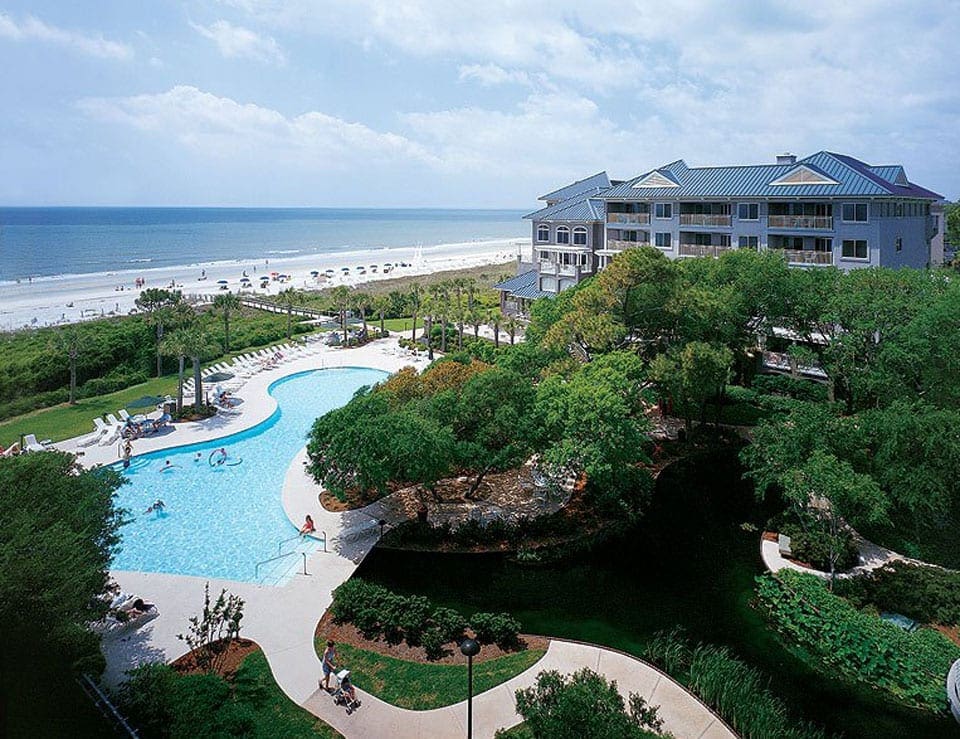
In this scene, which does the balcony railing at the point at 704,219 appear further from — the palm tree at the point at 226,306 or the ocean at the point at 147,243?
the ocean at the point at 147,243

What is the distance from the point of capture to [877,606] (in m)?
16.2

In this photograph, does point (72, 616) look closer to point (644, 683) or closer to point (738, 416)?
point (644, 683)

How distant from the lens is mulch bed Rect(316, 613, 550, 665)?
14.3 meters

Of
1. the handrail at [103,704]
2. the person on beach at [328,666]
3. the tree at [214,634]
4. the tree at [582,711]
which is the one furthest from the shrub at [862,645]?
the handrail at [103,704]

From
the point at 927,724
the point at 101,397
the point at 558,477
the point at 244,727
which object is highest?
the point at 101,397

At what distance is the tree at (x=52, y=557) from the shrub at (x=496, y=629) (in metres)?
7.36

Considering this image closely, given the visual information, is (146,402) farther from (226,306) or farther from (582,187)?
(582,187)

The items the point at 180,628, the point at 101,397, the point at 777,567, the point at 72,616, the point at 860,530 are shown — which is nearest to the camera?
the point at 72,616

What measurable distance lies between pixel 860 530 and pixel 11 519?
825 inches

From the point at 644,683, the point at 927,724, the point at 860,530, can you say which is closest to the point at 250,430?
the point at 644,683

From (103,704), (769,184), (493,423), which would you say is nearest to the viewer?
(103,704)

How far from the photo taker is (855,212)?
1332 inches

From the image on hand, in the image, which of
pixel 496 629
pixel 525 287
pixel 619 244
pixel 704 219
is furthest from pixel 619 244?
pixel 496 629

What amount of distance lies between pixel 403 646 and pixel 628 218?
3470 cm
